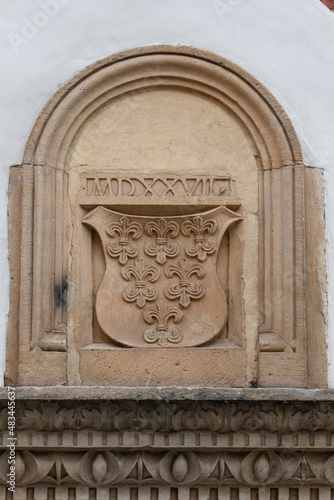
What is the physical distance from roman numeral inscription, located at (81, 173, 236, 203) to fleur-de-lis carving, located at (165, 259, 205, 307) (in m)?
0.34

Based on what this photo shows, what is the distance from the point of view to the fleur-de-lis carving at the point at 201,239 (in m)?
5.17

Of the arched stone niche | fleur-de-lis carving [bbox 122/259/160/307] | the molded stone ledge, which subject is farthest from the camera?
fleur-de-lis carving [bbox 122/259/160/307]

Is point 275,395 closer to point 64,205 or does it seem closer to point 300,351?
point 300,351

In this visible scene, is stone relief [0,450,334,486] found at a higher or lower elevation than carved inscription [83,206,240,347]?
lower

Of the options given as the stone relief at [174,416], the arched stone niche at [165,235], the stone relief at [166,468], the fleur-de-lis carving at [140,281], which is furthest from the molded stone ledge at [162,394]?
Result: the fleur-de-lis carving at [140,281]

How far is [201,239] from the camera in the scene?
5184 mm

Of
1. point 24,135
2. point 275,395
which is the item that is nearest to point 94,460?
point 275,395

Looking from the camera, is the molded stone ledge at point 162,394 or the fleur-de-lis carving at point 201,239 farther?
the fleur-de-lis carving at point 201,239

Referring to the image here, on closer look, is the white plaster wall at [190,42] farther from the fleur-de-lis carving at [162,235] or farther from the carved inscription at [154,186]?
the fleur-de-lis carving at [162,235]

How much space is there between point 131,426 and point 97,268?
826mm

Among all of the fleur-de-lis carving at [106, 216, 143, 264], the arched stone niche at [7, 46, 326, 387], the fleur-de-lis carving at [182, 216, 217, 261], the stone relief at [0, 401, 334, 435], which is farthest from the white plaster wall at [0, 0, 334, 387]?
the stone relief at [0, 401, 334, 435]

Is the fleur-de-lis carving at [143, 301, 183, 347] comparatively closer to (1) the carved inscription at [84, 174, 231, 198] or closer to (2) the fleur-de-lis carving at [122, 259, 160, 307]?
(2) the fleur-de-lis carving at [122, 259, 160, 307]

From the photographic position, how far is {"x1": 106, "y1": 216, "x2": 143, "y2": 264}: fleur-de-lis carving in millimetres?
5168

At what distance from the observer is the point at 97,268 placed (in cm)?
521
